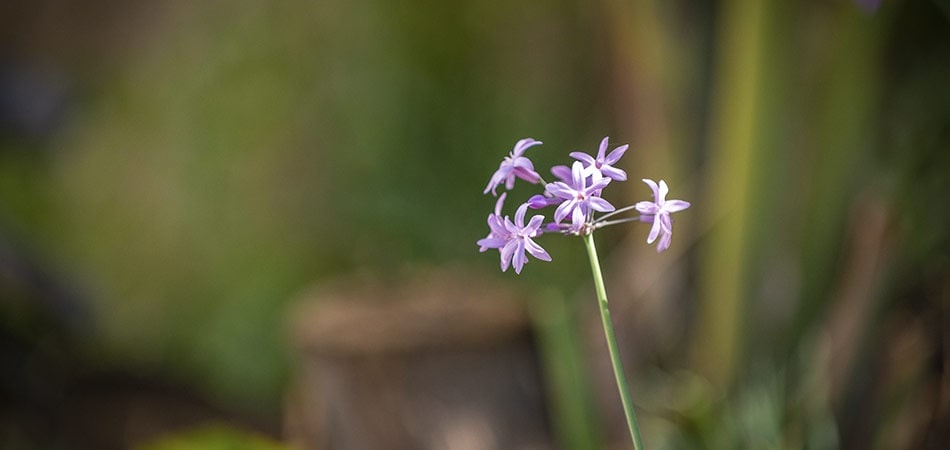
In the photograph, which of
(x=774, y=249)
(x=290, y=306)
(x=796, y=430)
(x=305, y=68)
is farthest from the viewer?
(x=305, y=68)

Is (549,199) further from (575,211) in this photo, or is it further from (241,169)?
(241,169)

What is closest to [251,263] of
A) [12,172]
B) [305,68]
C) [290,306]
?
[290,306]

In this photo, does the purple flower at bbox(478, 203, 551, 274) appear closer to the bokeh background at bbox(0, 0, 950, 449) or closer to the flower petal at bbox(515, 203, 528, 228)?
the flower petal at bbox(515, 203, 528, 228)

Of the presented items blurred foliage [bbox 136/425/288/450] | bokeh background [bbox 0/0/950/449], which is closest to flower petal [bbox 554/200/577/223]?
blurred foliage [bbox 136/425/288/450]

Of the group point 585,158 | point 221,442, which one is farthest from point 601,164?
point 221,442

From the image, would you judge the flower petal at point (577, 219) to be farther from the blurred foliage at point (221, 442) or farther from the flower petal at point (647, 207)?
the blurred foliage at point (221, 442)

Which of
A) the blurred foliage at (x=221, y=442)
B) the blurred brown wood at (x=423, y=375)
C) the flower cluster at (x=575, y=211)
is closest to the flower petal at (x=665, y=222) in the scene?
the flower cluster at (x=575, y=211)

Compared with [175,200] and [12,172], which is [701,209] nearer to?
[175,200]
